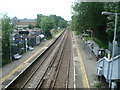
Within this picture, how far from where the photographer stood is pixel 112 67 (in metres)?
10.5

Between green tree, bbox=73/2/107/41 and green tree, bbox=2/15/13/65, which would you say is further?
green tree, bbox=73/2/107/41

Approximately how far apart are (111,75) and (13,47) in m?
12.2

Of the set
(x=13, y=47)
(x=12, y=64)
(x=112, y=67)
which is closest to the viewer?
(x=112, y=67)

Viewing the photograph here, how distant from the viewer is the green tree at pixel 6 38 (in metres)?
17.2

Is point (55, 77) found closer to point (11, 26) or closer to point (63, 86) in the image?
point (63, 86)

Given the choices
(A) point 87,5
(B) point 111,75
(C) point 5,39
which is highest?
(A) point 87,5

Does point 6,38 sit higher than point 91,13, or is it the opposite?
point 91,13

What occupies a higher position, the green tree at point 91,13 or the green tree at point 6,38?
the green tree at point 91,13

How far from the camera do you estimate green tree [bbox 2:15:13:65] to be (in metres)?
17.2

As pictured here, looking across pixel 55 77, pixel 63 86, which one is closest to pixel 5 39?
pixel 55 77

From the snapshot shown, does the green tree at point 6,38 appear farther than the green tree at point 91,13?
No

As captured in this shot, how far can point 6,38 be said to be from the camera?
59.6 feet

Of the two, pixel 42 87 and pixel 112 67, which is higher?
pixel 112 67

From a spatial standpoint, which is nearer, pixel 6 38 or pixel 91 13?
pixel 6 38
